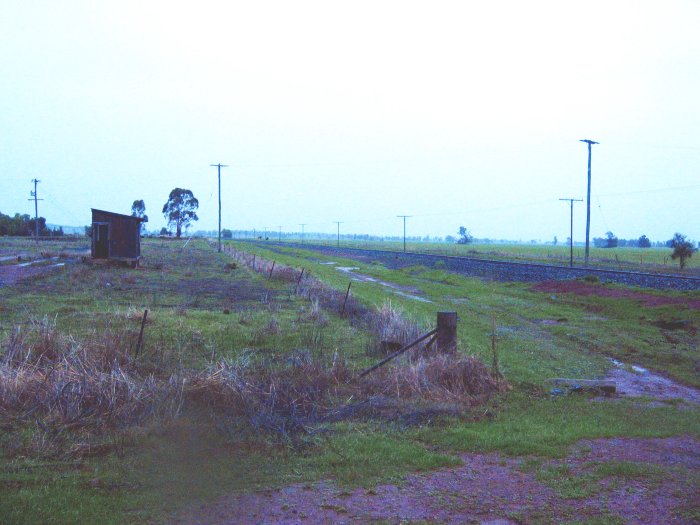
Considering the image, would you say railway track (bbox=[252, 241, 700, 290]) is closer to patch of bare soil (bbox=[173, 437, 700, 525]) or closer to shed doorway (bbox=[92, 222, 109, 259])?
shed doorway (bbox=[92, 222, 109, 259])

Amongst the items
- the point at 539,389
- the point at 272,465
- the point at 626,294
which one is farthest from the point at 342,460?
the point at 626,294

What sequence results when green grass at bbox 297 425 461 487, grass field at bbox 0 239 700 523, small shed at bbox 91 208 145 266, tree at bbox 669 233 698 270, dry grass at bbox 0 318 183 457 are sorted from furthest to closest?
tree at bbox 669 233 698 270 → small shed at bbox 91 208 145 266 → dry grass at bbox 0 318 183 457 → green grass at bbox 297 425 461 487 → grass field at bbox 0 239 700 523

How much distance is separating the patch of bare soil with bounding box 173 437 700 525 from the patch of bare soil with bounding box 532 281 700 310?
1844 centimetres

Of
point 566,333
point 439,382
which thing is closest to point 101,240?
point 566,333

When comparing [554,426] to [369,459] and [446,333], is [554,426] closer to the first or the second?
[446,333]

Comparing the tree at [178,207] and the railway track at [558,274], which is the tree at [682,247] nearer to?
the railway track at [558,274]

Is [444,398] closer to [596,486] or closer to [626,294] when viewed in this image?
[596,486]

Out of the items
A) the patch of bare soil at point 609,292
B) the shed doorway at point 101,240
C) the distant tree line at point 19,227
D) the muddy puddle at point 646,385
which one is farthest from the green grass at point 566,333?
the distant tree line at point 19,227

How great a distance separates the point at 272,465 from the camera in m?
6.02

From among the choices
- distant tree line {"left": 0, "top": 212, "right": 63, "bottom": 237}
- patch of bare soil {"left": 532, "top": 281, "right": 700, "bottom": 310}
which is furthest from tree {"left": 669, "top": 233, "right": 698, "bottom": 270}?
distant tree line {"left": 0, "top": 212, "right": 63, "bottom": 237}

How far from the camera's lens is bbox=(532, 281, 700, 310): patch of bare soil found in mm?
23766

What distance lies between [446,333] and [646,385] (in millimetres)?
3992

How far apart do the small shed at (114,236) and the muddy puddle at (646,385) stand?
2959 centimetres

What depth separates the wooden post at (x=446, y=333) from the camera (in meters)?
9.29
